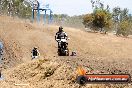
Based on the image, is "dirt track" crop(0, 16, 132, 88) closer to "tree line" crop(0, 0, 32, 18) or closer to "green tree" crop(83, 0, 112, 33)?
"green tree" crop(83, 0, 112, 33)

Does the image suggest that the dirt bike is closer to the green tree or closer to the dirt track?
the dirt track

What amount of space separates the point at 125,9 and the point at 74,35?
79.2 m

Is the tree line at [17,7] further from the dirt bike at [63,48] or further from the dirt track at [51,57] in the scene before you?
the dirt bike at [63,48]

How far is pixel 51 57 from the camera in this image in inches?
923

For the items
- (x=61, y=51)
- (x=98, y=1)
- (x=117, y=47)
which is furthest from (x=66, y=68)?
(x=98, y=1)

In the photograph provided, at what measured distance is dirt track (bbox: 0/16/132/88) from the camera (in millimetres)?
17922

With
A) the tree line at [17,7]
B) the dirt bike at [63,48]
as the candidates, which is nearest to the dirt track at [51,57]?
the dirt bike at [63,48]

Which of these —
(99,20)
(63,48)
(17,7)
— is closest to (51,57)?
(63,48)

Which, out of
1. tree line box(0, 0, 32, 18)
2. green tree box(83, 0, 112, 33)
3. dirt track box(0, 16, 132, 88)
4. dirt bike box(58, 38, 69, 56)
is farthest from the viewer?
tree line box(0, 0, 32, 18)

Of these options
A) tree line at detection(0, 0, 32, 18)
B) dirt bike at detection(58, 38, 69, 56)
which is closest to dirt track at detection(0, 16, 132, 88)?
dirt bike at detection(58, 38, 69, 56)

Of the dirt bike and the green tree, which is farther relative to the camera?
the green tree

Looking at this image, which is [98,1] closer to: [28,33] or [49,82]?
[28,33]

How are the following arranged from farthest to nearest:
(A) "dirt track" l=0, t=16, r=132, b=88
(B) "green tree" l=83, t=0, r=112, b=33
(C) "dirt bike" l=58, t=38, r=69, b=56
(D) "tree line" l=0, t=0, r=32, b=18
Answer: (D) "tree line" l=0, t=0, r=32, b=18, (B) "green tree" l=83, t=0, r=112, b=33, (C) "dirt bike" l=58, t=38, r=69, b=56, (A) "dirt track" l=0, t=16, r=132, b=88

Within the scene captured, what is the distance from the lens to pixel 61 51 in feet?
84.2
